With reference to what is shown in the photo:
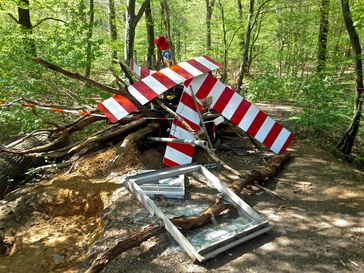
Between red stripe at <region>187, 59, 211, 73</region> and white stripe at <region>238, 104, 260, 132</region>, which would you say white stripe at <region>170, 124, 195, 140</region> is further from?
red stripe at <region>187, 59, 211, 73</region>

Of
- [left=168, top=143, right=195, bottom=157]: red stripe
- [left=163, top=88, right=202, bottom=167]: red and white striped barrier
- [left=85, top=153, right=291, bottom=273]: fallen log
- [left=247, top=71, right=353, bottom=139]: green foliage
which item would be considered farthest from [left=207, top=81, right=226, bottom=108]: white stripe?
[left=247, top=71, right=353, bottom=139]: green foliage

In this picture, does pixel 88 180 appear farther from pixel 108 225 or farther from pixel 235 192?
pixel 235 192

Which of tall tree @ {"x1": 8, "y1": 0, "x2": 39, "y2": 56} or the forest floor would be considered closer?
the forest floor

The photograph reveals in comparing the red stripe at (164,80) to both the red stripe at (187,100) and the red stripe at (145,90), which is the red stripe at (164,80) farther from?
the red stripe at (187,100)

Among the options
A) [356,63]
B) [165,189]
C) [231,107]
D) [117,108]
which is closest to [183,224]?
[165,189]

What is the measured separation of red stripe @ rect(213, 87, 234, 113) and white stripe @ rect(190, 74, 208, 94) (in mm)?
409

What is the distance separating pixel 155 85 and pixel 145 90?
20 centimetres

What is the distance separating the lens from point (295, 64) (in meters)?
15.4

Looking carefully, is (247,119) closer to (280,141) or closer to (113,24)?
(280,141)

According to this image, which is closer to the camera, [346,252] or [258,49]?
[346,252]

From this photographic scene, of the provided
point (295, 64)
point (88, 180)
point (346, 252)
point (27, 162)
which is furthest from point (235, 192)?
point (295, 64)

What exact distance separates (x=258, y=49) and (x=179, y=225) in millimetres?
15154

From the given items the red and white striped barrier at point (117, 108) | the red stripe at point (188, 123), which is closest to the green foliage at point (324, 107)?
the red stripe at point (188, 123)

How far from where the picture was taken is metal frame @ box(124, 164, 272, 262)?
3324 millimetres
